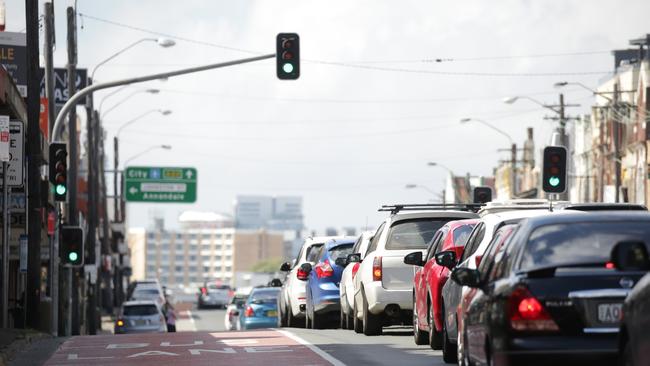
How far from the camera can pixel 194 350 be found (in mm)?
22141

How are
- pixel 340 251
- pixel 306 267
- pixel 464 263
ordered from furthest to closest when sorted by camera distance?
pixel 306 267, pixel 340 251, pixel 464 263

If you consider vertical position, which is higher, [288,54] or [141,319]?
[288,54]

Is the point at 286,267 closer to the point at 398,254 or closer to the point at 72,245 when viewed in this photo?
the point at 72,245

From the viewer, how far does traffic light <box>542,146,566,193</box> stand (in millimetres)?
35000

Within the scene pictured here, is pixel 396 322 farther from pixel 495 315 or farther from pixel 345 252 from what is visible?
A: pixel 495 315

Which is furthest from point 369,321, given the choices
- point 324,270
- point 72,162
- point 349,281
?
point 72,162

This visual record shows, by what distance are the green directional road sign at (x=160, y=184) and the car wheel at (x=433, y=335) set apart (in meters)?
58.0

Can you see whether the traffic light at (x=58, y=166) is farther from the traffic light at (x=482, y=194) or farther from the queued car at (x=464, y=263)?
the queued car at (x=464, y=263)

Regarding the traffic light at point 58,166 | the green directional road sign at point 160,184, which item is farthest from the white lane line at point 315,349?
the green directional road sign at point 160,184

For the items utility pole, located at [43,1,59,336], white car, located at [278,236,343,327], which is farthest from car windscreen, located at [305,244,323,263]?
utility pole, located at [43,1,59,336]

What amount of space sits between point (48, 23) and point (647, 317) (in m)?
32.3

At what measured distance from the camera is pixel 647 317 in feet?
33.6

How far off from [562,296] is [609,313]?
376mm

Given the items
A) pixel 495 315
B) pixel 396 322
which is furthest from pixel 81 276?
pixel 495 315
